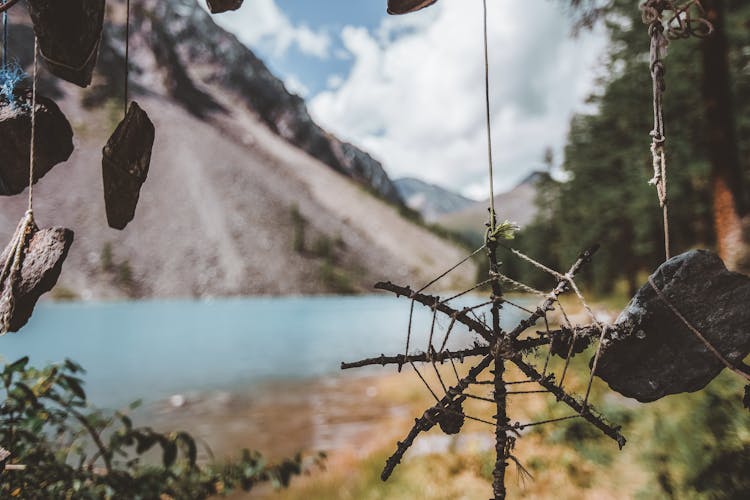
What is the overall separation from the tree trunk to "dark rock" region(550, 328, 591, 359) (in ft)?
11.0

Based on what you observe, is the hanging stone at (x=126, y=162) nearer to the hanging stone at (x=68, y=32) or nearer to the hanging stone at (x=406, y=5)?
the hanging stone at (x=68, y=32)

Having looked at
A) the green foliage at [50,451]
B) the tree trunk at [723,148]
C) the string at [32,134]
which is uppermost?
the tree trunk at [723,148]

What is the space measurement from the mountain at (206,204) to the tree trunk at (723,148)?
76349 mm

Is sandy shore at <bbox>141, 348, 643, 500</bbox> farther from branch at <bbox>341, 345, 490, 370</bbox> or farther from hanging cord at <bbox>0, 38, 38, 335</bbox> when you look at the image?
hanging cord at <bbox>0, 38, 38, 335</bbox>

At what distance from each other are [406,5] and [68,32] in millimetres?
908

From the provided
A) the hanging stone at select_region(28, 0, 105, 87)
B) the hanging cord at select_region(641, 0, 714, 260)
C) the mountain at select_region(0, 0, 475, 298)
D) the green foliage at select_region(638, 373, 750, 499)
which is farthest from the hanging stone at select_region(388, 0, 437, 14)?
the mountain at select_region(0, 0, 475, 298)

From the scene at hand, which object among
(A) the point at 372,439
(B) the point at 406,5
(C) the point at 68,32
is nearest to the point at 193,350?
(A) the point at 372,439

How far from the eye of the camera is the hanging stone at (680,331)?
920mm

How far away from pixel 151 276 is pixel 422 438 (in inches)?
4482

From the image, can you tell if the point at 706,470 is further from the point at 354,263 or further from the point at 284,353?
the point at 354,263

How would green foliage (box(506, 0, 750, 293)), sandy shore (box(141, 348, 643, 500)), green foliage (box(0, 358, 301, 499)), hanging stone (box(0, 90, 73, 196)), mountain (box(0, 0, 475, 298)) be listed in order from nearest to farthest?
hanging stone (box(0, 90, 73, 196)) → green foliage (box(0, 358, 301, 499)) → sandy shore (box(141, 348, 643, 500)) → green foliage (box(506, 0, 750, 293)) → mountain (box(0, 0, 475, 298))

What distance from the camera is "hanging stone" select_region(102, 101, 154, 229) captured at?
48.0 inches

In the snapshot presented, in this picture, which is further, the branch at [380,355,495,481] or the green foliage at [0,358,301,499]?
the green foliage at [0,358,301,499]

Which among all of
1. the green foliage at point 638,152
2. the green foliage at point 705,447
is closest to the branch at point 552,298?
the green foliage at point 705,447
